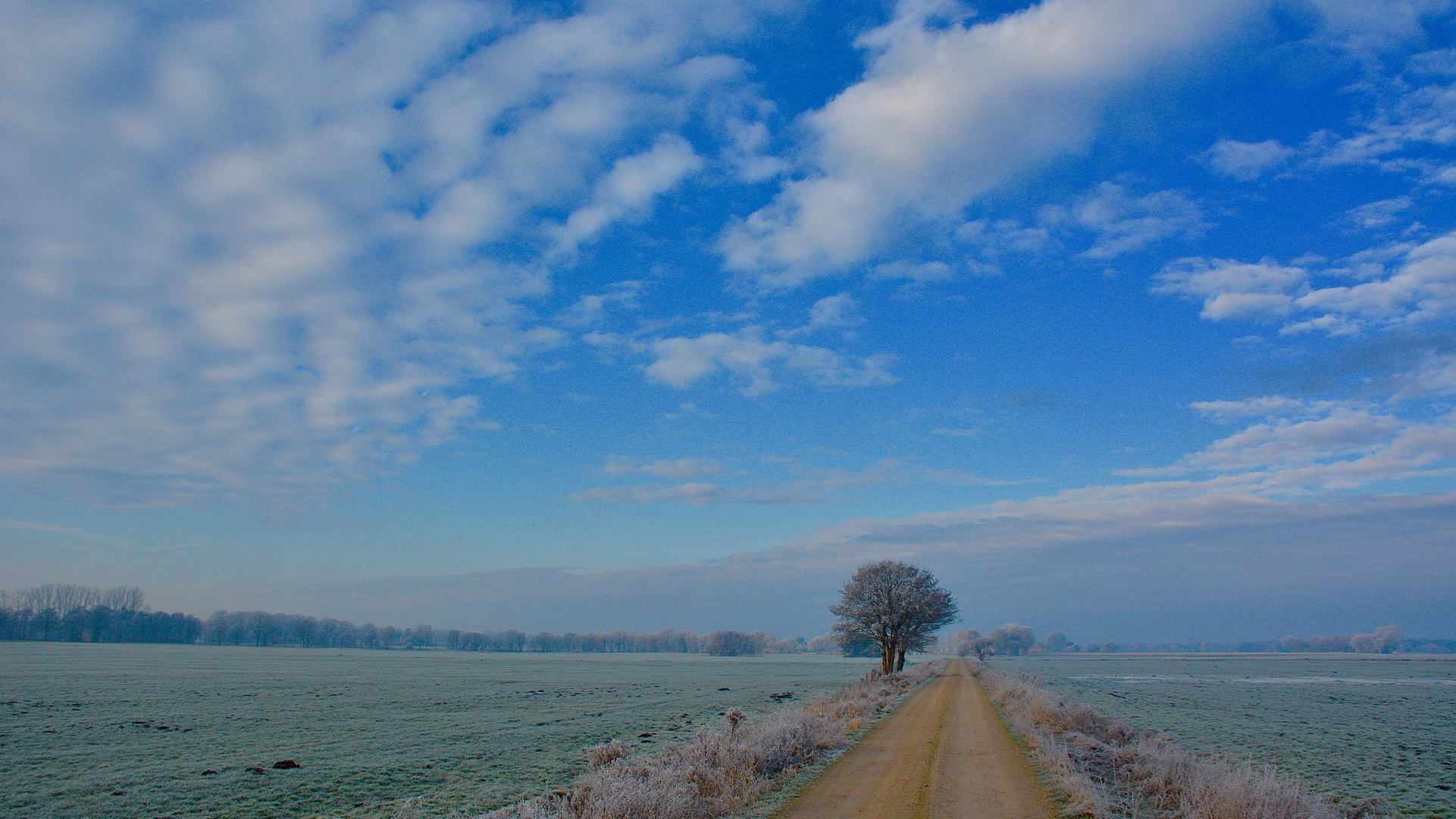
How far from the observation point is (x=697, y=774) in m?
14.8

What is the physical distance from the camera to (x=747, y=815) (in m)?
12.7

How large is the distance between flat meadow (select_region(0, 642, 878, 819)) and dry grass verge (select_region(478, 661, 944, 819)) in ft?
9.25

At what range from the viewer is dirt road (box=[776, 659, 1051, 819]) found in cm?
1280

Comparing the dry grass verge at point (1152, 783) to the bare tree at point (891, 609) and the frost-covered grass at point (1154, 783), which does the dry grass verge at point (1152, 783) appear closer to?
the frost-covered grass at point (1154, 783)

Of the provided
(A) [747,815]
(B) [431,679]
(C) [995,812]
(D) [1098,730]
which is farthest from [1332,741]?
(B) [431,679]

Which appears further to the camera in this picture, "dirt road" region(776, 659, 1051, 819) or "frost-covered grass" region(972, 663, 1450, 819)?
"dirt road" region(776, 659, 1051, 819)

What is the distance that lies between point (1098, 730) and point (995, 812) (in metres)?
12.7

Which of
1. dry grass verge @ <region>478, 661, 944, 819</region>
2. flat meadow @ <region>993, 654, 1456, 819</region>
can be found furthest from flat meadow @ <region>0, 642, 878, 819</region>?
flat meadow @ <region>993, 654, 1456, 819</region>

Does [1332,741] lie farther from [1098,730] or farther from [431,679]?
[431,679]

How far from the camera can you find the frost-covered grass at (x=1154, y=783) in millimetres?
11477

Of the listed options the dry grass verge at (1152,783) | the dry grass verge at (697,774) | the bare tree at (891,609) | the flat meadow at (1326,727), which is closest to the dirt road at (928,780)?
the dry grass verge at (1152,783)

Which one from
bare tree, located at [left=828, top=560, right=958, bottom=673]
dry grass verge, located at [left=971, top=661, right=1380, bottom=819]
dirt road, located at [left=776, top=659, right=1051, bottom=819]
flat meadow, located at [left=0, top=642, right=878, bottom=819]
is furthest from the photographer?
bare tree, located at [left=828, top=560, right=958, bottom=673]

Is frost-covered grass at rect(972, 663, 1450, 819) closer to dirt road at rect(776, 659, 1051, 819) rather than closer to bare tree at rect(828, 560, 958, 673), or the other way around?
dirt road at rect(776, 659, 1051, 819)

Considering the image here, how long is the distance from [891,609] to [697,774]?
52.8 m
